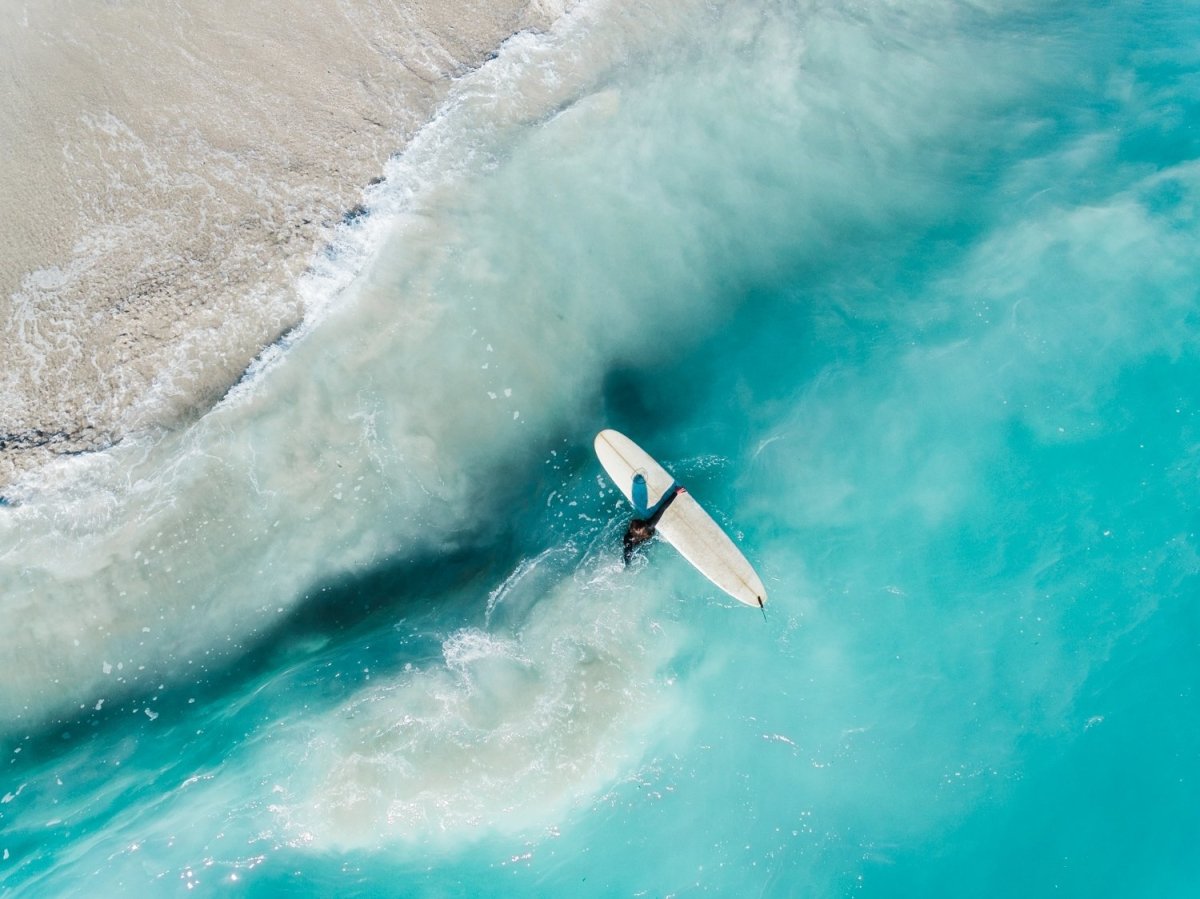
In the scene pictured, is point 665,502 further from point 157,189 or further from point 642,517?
point 157,189

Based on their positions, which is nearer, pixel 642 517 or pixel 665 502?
pixel 665 502

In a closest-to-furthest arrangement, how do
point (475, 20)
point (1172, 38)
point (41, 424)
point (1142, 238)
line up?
1. point (41, 424)
2. point (475, 20)
3. point (1142, 238)
4. point (1172, 38)

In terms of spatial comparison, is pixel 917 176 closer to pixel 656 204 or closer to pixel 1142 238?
pixel 1142 238

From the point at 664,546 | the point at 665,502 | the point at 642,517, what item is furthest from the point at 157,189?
the point at 664,546

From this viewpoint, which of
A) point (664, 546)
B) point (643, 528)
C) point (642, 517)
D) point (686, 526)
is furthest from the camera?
point (664, 546)

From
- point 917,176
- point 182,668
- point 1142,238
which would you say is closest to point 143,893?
point 182,668

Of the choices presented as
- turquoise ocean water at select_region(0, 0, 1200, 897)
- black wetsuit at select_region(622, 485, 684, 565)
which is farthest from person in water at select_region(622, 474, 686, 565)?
turquoise ocean water at select_region(0, 0, 1200, 897)
